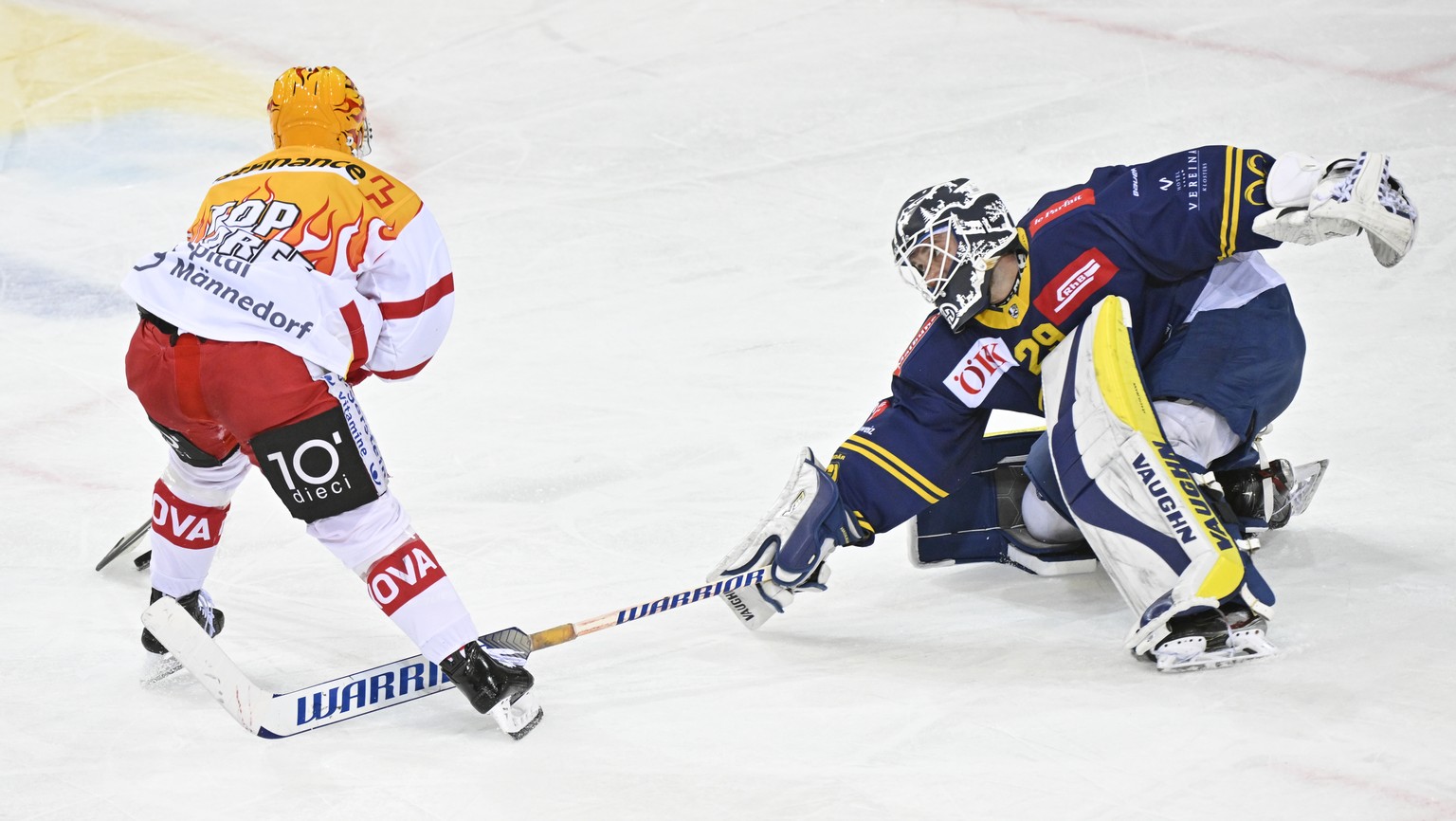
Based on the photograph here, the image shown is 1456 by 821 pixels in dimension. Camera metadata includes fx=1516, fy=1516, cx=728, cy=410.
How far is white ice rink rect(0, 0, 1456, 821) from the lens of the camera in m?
2.33

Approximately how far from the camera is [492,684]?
2438 mm

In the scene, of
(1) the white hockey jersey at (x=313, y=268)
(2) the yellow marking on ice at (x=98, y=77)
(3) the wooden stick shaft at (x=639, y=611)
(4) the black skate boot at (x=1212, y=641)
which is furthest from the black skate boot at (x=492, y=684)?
(2) the yellow marking on ice at (x=98, y=77)

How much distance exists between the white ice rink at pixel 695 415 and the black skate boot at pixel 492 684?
0.05m

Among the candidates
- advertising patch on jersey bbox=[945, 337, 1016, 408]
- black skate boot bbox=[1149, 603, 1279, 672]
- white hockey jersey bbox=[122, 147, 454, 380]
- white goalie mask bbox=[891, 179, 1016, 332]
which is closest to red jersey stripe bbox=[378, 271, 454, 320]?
white hockey jersey bbox=[122, 147, 454, 380]

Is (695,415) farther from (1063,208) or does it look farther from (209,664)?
(209,664)

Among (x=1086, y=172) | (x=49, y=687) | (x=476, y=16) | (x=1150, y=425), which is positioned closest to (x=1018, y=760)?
(x=1150, y=425)

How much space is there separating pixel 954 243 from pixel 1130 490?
529 mm

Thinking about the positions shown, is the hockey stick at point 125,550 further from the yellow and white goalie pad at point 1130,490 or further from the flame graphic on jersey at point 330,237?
the yellow and white goalie pad at point 1130,490

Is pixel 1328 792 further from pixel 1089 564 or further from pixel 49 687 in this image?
pixel 49 687

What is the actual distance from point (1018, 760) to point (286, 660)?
1405mm

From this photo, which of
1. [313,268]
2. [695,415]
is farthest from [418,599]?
[695,415]

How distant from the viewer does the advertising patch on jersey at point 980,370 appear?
111 inches

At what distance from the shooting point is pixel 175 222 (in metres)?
5.12

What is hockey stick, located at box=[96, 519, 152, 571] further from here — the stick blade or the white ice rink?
the stick blade
